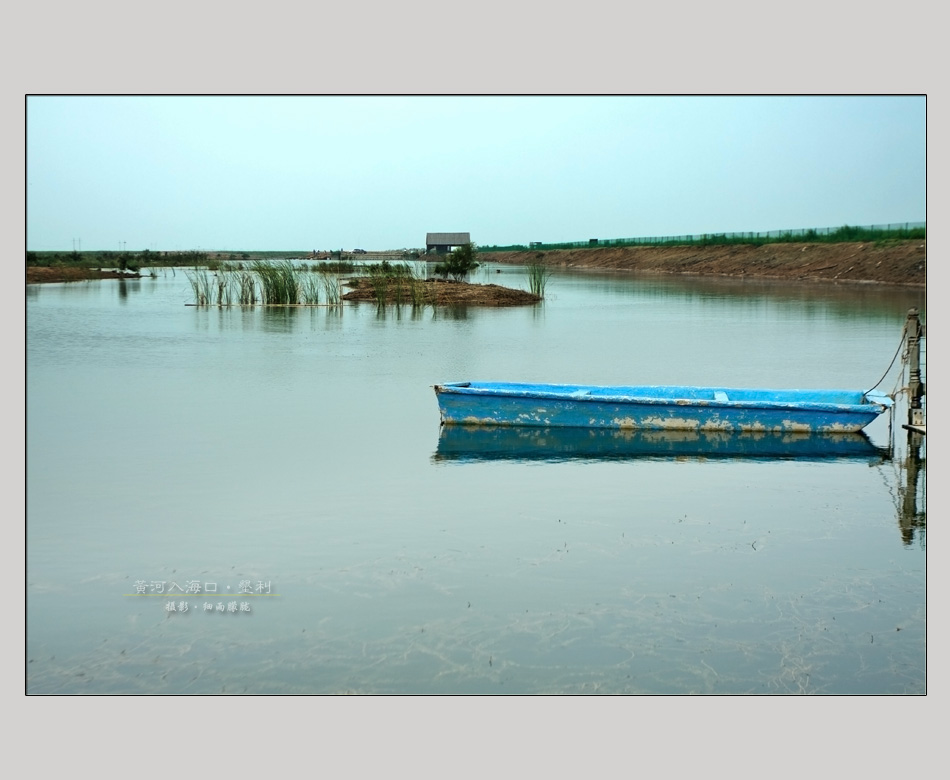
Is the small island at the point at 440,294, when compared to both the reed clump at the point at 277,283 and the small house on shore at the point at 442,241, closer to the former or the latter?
the reed clump at the point at 277,283

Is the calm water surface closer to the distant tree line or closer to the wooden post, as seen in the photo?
the wooden post

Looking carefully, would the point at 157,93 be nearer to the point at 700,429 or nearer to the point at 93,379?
the point at 700,429

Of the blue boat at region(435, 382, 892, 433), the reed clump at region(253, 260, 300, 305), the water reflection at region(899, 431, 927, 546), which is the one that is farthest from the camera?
the reed clump at region(253, 260, 300, 305)

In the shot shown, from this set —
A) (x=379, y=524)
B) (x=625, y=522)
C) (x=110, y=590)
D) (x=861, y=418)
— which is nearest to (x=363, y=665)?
(x=110, y=590)

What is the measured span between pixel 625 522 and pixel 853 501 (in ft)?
6.86

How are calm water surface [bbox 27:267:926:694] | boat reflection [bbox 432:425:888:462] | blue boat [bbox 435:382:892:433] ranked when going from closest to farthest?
1. calm water surface [bbox 27:267:926:694]
2. boat reflection [bbox 432:425:888:462]
3. blue boat [bbox 435:382:892:433]

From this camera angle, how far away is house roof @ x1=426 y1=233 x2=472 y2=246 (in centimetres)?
5656

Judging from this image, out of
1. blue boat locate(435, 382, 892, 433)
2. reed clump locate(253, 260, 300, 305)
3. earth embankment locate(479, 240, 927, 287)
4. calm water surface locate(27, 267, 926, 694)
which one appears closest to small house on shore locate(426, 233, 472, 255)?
earth embankment locate(479, 240, 927, 287)

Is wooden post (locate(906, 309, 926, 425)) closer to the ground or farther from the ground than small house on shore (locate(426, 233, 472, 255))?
closer to the ground

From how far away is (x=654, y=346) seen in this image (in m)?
21.5

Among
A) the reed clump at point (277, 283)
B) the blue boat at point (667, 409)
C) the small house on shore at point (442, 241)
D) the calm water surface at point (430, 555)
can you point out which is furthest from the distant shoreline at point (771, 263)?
the calm water surface at point (430, 555)

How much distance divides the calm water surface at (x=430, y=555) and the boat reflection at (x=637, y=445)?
5 centimetres

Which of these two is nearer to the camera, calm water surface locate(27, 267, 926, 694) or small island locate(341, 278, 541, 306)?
calm water surface locate(27, 267, 926, 694)

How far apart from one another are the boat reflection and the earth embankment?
18163 millimetres
